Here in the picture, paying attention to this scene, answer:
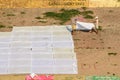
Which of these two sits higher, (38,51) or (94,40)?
(94,40)

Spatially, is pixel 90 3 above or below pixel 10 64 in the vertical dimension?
above

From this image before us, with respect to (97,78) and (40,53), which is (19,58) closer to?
(40,53)

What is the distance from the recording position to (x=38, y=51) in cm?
2139

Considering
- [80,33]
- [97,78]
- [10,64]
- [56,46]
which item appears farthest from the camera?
[80,33]

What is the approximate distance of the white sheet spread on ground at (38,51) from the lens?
20.1 metres

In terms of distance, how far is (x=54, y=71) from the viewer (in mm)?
19844

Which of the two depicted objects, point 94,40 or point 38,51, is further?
point 94,40

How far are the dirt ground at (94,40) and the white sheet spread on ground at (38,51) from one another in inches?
18.3

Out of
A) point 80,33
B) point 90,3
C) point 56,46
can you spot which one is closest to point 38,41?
point 56,46

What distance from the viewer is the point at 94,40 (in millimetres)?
22562

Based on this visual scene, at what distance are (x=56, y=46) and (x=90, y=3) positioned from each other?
18.6 ft

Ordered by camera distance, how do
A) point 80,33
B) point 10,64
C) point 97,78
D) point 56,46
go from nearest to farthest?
point 97,78 < point 10,64 < point 56,46 < point 80,33

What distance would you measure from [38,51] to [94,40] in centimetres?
311

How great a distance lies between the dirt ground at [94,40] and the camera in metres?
20.0
